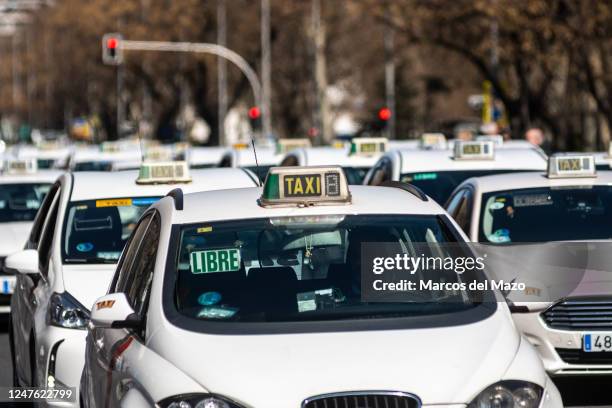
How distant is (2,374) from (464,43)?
37418mm

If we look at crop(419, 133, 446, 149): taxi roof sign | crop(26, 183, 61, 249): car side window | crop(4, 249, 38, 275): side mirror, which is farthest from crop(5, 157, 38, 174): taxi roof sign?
crop(4, 249, 38, 275): side mirror

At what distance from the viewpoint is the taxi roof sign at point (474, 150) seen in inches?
522

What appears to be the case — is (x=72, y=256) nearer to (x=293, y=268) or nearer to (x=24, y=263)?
(x=24, y=263)

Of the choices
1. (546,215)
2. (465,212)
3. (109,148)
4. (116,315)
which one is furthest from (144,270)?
(109,148)

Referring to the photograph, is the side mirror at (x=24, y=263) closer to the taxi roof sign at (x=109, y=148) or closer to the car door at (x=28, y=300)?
the car door at (x=28, y=300)

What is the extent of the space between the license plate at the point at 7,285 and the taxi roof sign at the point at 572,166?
223 inches

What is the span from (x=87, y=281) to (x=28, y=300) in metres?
0.64

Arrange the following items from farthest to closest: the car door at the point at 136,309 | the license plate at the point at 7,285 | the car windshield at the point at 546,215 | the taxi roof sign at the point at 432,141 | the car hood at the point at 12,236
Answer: the taxi roof sign at the point at 432,141, the car hood at the point at 12,236, the license plate at the point at 7,285, the car windshield at the point at 546,215, the car door at the point at 136,309

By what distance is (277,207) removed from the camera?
19.6ft

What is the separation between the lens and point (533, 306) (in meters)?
8.60

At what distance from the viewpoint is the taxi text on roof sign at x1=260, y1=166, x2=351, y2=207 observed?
5957 millimetres

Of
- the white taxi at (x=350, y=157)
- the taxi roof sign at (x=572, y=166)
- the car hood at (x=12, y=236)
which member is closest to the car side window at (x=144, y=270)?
the taxi roof sign at (x=572, y=166)

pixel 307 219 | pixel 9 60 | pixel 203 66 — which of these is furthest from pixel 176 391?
pixel 9 60

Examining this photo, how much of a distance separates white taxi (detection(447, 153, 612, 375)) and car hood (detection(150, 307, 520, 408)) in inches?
137
